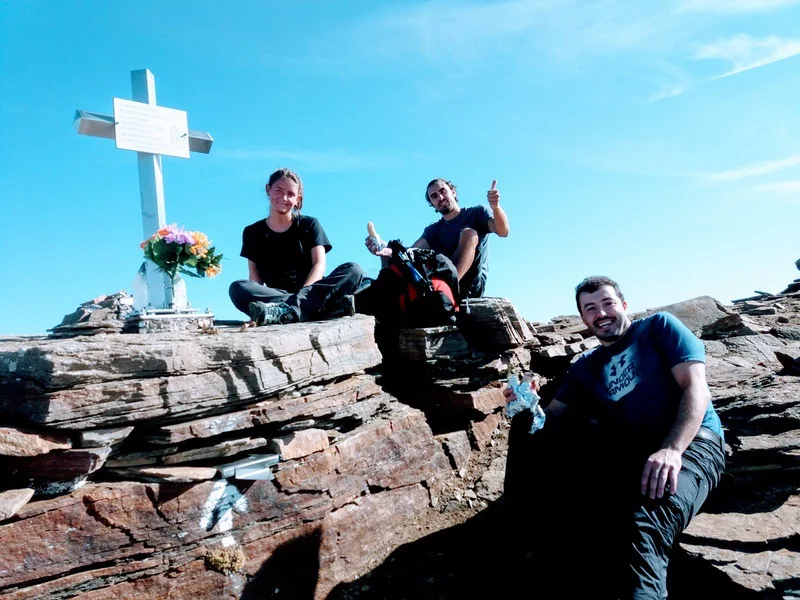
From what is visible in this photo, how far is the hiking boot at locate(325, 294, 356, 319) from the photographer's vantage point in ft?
22.7

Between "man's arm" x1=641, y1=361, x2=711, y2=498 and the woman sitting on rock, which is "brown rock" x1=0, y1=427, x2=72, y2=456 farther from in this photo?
"man's arm" x1=641, y1=361, x2=711, y2=498

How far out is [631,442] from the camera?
4.17 meters

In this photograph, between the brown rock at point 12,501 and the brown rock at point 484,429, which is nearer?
the brown rock at point 12,501

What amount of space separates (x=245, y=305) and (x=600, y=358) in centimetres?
435

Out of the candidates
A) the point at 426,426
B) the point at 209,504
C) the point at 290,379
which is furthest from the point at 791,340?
the point at 209,504

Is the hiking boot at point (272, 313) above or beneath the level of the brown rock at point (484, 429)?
above

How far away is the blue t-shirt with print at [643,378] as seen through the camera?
4160mm

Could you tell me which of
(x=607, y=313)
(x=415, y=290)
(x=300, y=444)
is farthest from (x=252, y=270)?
(x=607, y=313)

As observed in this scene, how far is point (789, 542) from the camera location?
13.0 ft

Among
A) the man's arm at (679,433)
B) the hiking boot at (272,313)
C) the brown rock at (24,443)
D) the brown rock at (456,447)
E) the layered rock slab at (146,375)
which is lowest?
the brown rock at (456,447)

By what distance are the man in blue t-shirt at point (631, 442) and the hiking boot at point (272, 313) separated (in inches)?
117

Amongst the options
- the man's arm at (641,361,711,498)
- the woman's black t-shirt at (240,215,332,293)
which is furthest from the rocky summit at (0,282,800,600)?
the woman's black t-shirt at (240,215,332,293)

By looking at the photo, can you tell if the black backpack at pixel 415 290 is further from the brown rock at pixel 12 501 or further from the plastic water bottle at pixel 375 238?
the brown rock at pixel 12 501

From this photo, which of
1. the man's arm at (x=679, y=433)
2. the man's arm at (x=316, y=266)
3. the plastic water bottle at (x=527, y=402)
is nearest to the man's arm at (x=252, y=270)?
the man's arm at (x=316, y=266)
